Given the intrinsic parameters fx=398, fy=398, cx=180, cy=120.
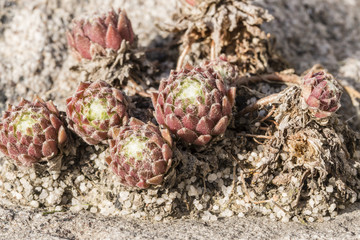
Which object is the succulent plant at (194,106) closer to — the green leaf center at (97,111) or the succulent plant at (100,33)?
the green leaf center at (97,111)

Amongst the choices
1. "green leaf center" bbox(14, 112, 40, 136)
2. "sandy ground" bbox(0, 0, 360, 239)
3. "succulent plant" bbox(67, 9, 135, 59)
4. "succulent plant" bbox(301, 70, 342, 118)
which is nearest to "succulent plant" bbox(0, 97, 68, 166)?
"green leaf center" bbox(14, 112, 40, 136)

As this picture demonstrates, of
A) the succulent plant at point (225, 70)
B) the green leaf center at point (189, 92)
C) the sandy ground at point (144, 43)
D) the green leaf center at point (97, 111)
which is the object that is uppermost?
the green leaf center at point (189, 92)

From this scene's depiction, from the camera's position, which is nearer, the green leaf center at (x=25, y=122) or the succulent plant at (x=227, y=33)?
the green leaf center at (x=25, y=122)

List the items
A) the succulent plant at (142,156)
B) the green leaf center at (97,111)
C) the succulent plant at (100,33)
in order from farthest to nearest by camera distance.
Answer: the succulent plant at (100,33) → the green leaf center at (97,111) → the succulent plant at (142,156)

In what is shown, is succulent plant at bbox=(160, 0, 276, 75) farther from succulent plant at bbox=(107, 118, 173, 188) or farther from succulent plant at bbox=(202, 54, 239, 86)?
succulent plant at bbox=(107, 118, 173, 188)

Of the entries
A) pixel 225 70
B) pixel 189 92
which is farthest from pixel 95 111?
pixel 225 70

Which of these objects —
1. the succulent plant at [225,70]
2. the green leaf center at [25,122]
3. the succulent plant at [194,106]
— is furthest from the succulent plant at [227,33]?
the green leaf center at [25,122]
